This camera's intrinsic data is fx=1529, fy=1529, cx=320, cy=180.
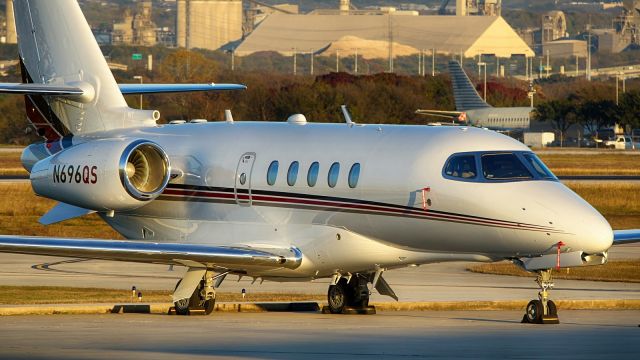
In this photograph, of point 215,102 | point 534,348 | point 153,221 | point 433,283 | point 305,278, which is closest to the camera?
point 534,348

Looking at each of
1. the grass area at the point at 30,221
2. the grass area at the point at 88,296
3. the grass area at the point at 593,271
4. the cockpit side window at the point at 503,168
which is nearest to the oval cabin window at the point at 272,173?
the grass area at the point at 88,296

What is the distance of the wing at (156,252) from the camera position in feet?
77.7

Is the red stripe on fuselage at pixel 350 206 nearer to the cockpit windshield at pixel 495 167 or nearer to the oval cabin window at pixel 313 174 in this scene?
the oval cabin window at pixel 313 174

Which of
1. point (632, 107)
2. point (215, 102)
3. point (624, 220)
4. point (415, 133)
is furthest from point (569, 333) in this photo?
point (632, 107)

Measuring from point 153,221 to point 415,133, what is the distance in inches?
227

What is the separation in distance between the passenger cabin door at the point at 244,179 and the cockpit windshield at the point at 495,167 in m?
4.09

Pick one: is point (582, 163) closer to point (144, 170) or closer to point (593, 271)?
point (593, 271)

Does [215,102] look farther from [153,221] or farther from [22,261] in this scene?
[153,221]

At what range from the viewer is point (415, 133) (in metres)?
24.8

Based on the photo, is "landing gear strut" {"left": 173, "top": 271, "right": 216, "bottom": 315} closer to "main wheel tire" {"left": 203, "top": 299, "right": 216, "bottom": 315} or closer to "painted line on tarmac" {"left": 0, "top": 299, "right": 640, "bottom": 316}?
"main wheel tire" {"left": 203, "top": 299, "right": 216, "bottom": 315}

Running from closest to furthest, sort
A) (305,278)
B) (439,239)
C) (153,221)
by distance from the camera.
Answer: (439,239) < (305,278) < (153,221)

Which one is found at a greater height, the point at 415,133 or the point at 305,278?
the point at 415,133

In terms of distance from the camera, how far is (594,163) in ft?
323

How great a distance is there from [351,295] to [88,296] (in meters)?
5.52
